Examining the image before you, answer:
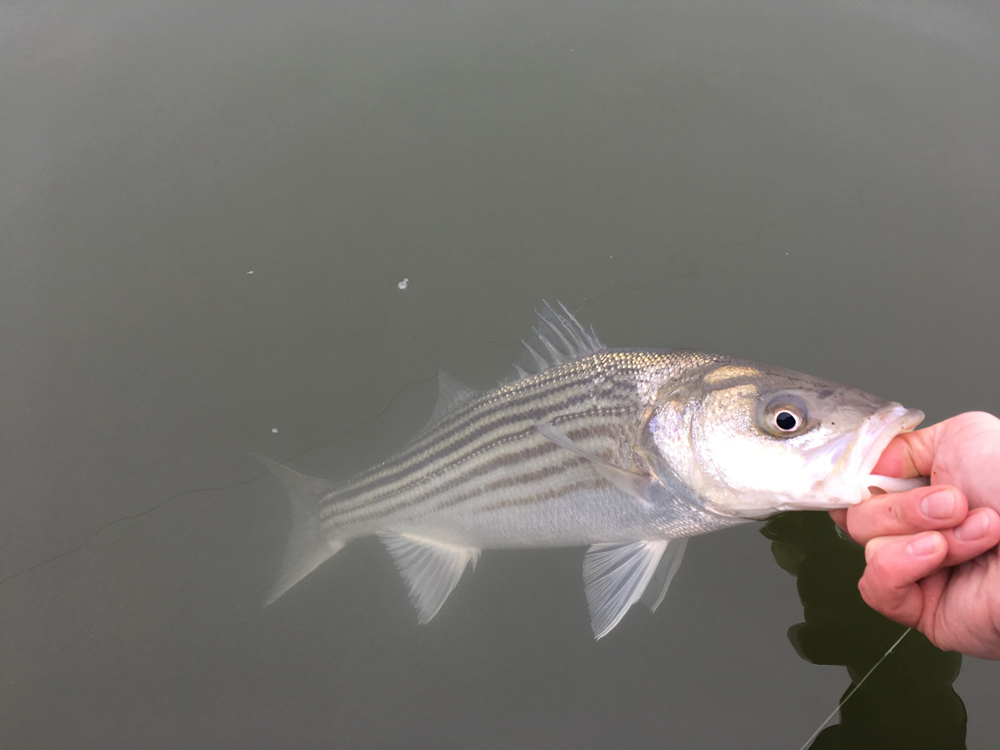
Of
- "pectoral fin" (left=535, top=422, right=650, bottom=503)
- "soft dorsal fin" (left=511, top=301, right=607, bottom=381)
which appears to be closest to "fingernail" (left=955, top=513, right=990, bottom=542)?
"pectoral fin" (left=535, top=422, right=650, bottom=503)

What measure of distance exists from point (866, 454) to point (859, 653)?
1.42 m

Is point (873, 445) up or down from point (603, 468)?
up

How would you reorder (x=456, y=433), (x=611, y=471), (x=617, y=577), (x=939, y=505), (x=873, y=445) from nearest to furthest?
(x=939, y=505) < (x=873, y=445) < (x=611, y=471) < (x=617, y=577) < (x=456, y=433)

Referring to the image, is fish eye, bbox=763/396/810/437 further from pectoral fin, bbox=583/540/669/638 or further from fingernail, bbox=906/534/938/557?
pectoral fin, bbox=583/540/669/638

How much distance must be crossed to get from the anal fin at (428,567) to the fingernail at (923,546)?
170cm

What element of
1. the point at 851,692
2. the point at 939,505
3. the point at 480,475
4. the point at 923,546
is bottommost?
the point at 851,692

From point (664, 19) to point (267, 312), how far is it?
3.55 m

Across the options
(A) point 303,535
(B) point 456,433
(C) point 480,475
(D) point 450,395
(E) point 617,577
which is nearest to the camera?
(E) point 617,577

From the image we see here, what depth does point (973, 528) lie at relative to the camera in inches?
58.5

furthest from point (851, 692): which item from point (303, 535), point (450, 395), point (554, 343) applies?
point (303, 535)

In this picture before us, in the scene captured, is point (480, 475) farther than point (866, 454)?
Yes

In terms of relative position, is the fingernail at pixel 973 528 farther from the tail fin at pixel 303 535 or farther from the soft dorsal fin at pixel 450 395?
the tail fin at pixel 303 535

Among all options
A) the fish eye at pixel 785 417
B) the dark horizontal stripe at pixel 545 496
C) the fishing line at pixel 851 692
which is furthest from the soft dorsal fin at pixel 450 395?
the fishing line at pixel 851 692

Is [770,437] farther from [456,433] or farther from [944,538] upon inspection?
[456,433]
